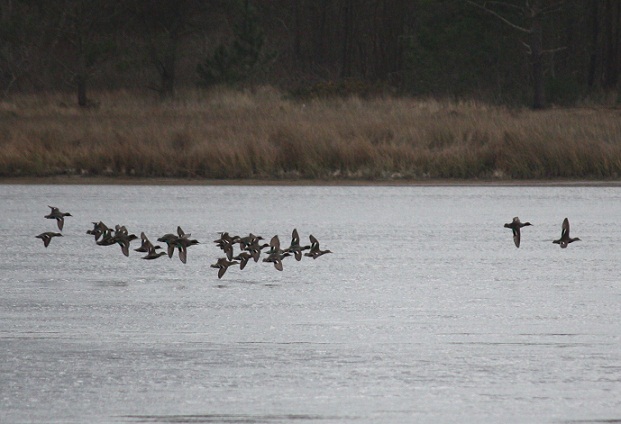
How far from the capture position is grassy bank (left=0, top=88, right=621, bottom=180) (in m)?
18.4

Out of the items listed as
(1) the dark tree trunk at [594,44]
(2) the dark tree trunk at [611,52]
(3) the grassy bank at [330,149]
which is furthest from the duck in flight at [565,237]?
(1) the dark tree trunk at [594,44]

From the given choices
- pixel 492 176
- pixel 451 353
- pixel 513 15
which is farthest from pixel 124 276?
pixel 513 15

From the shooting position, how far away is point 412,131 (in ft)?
64.8

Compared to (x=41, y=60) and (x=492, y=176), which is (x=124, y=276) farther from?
(x=41, y=60)

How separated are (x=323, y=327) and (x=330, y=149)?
11.8m

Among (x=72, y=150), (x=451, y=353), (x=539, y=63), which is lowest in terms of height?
(x=451, y=353)

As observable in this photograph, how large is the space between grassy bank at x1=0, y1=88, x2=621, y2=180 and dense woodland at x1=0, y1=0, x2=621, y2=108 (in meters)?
10.7

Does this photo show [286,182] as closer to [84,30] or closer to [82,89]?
[82,89]

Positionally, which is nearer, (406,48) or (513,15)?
(513,15)

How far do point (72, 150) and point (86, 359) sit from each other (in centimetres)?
1339

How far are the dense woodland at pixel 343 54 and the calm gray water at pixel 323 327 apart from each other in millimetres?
19960

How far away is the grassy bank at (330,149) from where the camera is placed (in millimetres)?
18438

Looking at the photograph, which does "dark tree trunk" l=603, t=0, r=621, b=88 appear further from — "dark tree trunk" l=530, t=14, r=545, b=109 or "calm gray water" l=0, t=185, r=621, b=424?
"calm gray water" l=0, t=185, r=621, b=424

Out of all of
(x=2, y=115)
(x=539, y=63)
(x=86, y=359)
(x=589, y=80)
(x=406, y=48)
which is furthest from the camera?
(x=406, y=48)
